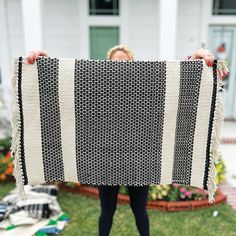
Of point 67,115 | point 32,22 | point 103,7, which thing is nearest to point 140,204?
point 67,115

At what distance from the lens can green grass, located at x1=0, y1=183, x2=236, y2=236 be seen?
2.76 meters

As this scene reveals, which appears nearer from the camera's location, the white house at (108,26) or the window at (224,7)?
the white house at (108,26)

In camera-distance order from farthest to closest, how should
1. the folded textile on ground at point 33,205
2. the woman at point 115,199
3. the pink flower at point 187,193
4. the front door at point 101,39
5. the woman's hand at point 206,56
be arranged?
the front door at point 101,39, the pink flower at point 187,193, the folded textile on ground at point 33,205, the woman at point 115,199, the woman's hand at point 206,56

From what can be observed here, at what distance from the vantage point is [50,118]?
186cm

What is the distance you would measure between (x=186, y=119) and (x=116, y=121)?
414 millimetres

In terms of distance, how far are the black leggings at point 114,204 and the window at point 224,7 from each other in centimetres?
477

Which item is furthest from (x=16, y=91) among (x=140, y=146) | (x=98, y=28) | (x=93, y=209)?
(x=98, y=28)

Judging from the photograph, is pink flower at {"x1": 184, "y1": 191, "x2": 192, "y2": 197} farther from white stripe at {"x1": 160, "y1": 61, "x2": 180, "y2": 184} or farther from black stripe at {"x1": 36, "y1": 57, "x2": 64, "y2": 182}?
black stripe at {"x1": 36, "y1": 57, "x2": 64, "y2": 182}

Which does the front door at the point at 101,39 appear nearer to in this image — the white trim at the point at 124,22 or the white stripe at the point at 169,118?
the white trim at the point at 124,22

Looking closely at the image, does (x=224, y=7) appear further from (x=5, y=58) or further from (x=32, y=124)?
(x=32, y=124)

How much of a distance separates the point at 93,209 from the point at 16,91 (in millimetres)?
1728

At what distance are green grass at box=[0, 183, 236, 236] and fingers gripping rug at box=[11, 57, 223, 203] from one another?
0.99 metres

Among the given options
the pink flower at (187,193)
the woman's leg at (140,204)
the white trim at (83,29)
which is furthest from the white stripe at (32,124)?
the white trim at (83,29)

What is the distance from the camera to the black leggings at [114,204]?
2109mm
